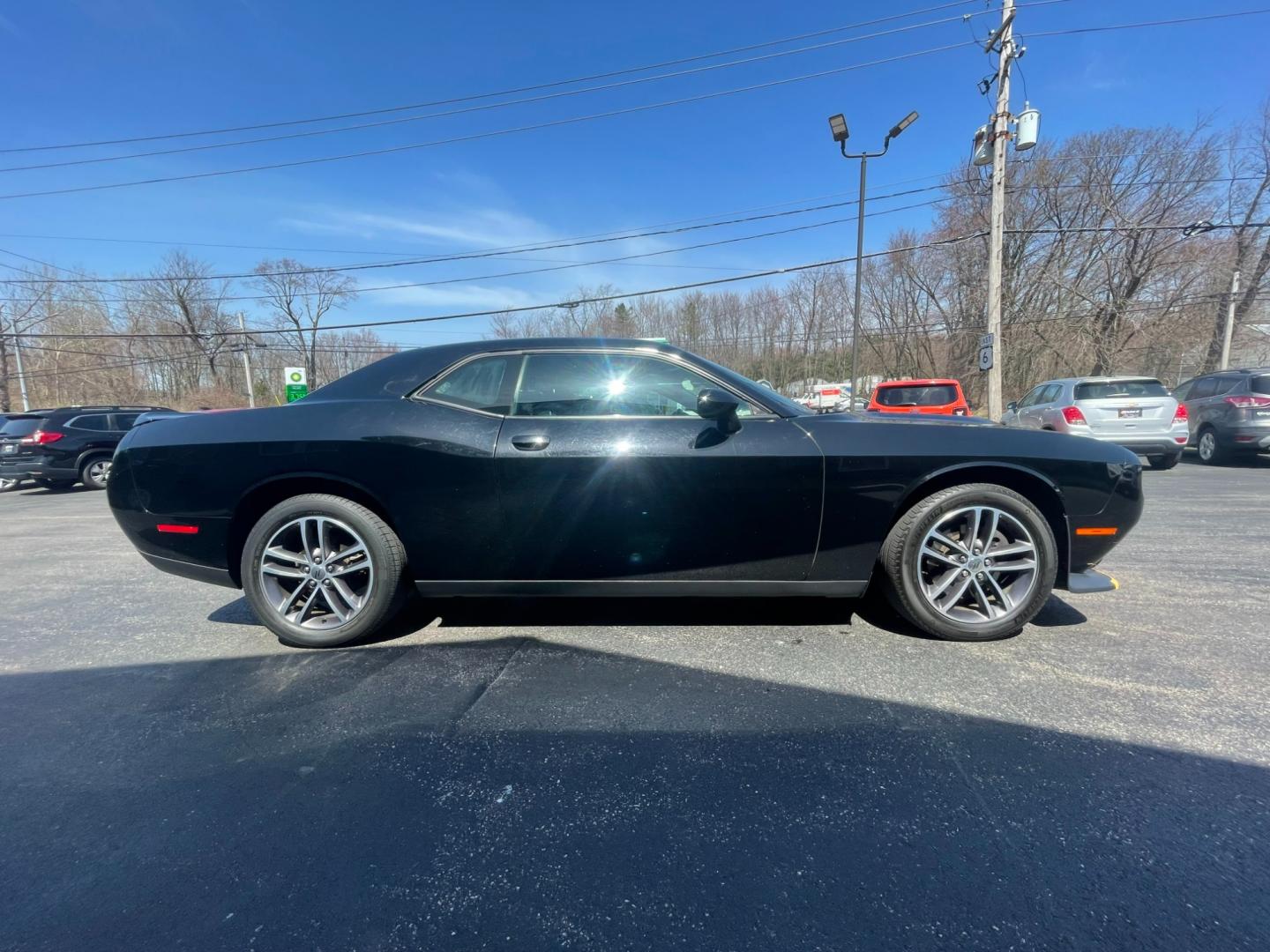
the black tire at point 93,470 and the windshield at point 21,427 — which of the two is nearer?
the windshield at point 21,427

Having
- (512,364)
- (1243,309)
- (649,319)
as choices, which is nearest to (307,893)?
(512,364)

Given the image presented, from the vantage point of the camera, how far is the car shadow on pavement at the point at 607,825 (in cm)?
131

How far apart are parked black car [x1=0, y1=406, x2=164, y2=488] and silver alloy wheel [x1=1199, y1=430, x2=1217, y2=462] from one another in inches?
766

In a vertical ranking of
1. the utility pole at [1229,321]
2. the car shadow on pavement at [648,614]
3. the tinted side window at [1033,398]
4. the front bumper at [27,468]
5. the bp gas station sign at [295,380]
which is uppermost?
the utility pole at [1229,321]

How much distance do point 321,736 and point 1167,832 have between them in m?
2.67

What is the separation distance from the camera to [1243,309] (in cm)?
2166

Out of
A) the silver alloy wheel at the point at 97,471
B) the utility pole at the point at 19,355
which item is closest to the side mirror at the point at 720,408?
the silver alloy wheel at the point at 97,471

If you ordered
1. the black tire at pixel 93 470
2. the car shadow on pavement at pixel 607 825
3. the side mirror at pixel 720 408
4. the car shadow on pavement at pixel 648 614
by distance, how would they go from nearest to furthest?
the car shadow on pavement at pixel 607 825 → the side mirror at pixel 720 408 → the car shadow on pavement at pixel 648 614 → the black tire at pixel 93 470

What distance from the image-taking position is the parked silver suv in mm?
8539

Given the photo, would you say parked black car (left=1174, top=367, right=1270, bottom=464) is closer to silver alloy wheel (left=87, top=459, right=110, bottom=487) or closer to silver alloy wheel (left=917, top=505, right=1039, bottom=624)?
silver alloy wheel (left=917, top=505, right=1039, bottom=624)

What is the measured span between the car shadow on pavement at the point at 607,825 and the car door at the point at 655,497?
0.59 m

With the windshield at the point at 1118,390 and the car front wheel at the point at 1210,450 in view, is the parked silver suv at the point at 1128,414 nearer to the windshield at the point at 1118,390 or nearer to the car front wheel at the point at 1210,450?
the windshield at the point at 1118,390

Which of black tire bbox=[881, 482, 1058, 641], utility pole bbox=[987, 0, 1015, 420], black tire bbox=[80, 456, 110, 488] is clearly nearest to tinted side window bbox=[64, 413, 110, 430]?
black tire bbox=[80, 456, 110, 488]

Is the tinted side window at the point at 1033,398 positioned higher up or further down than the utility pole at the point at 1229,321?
further down
